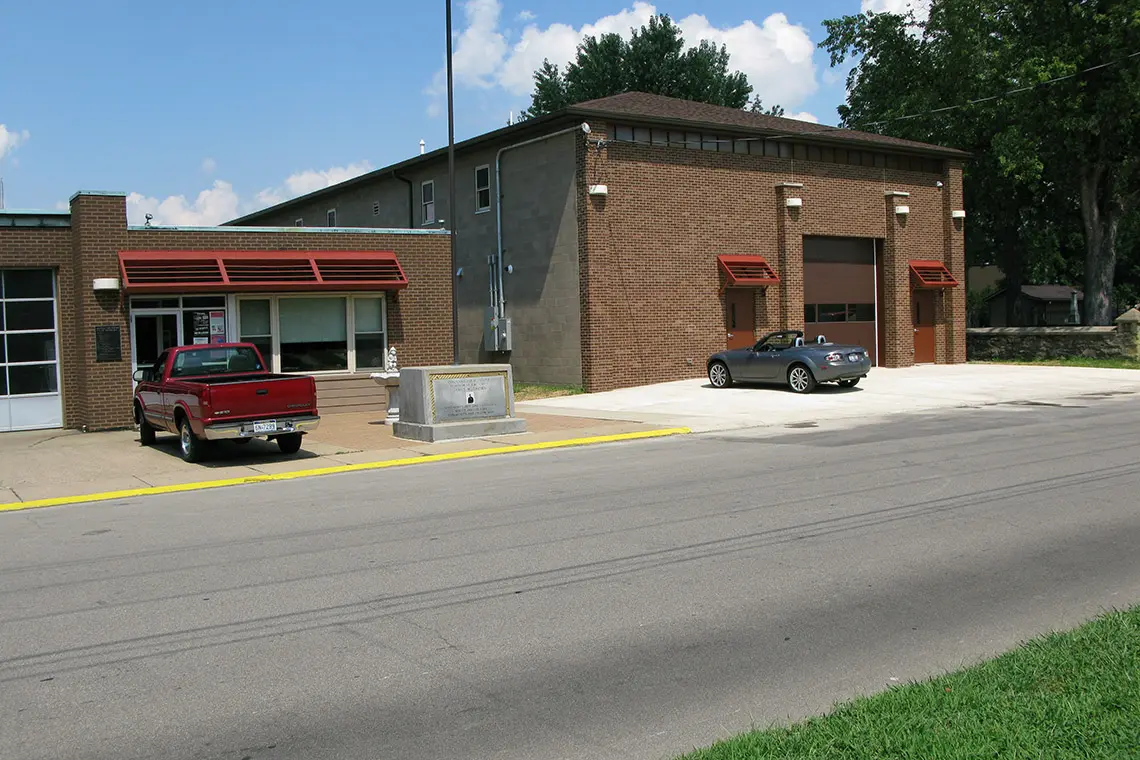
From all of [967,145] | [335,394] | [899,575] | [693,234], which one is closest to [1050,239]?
[967,145]

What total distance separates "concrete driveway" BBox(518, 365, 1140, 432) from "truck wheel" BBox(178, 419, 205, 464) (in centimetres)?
797

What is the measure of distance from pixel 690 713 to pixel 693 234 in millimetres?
24702

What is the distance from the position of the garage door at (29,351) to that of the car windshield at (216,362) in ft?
20.4

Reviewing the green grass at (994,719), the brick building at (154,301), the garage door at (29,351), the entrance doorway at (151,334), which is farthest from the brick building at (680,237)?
the green grass at (994,719)

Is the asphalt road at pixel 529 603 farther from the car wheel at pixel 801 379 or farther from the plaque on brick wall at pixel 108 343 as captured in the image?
the car wheel at pixel 801 379

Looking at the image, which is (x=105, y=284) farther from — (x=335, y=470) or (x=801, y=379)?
(x=801, y=379)

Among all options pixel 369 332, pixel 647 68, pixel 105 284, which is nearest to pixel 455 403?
pixel 369 332

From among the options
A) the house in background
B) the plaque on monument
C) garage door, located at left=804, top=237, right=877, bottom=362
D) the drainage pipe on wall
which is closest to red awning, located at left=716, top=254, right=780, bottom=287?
garage door, located at left=804, top=237, right=877, bottom=362

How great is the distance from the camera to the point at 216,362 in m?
17.2

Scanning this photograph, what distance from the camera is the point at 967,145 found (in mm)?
40688

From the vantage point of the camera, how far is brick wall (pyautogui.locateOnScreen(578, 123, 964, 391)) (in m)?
27.2

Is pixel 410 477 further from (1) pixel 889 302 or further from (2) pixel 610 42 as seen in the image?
(2) pixel 610 42

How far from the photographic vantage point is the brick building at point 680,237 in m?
27.4

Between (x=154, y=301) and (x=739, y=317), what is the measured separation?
15.8 m
